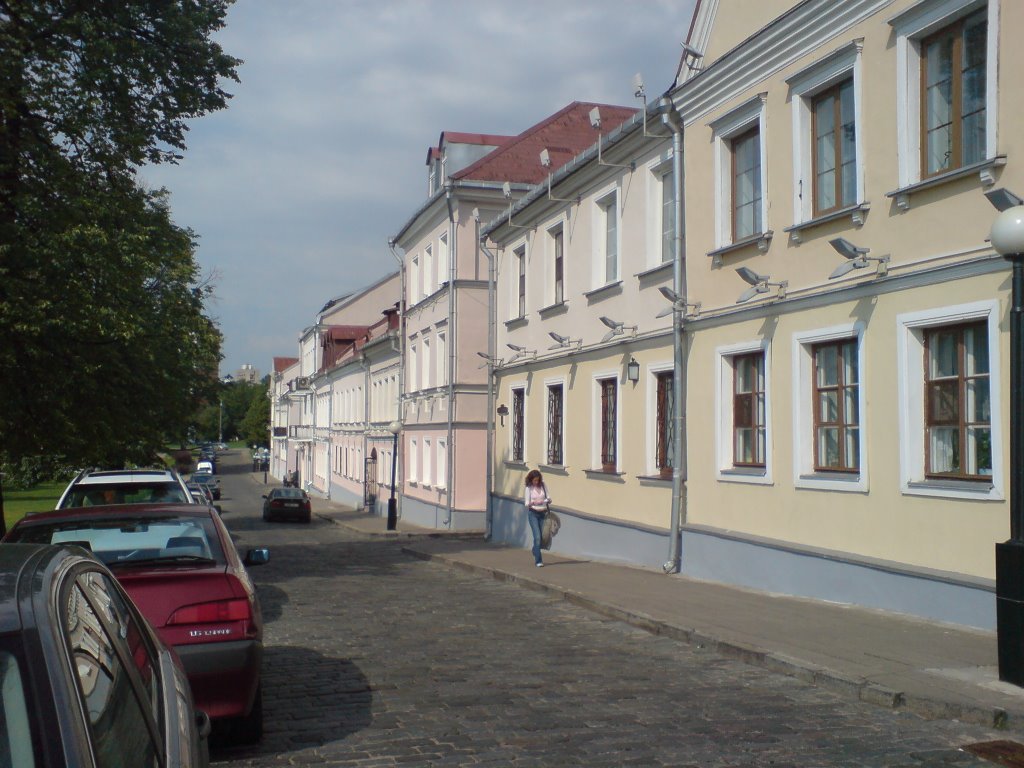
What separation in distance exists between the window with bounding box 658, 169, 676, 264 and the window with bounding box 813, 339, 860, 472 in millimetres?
4564

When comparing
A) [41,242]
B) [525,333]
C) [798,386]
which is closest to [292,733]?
[798,386]

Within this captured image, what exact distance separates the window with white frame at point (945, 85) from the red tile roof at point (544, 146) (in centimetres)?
2094

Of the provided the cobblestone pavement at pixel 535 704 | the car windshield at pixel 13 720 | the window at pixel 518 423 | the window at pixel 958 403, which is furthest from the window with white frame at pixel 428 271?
the car windshield at pixel 13 720

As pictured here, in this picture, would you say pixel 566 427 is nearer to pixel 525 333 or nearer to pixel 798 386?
pixel 525 333

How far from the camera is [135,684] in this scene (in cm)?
295

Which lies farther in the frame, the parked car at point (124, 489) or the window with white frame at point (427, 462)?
the window with white frame at point (427, 462)

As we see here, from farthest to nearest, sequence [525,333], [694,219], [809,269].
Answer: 1. [525,333]
2. [694,219]
3. [809,269]

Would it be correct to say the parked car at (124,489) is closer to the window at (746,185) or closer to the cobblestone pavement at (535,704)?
the cobblestone pavement at (535,704)

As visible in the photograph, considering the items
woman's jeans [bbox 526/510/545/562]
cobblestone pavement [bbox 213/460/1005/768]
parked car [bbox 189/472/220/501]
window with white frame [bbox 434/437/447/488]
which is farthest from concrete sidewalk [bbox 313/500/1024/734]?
parked car [bbox 189/472/220/501]

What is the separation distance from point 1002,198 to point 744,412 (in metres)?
5.91

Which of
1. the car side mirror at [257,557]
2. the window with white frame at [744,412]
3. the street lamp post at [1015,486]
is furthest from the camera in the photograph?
the window with white frame at [744,412]

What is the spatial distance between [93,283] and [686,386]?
8766mm

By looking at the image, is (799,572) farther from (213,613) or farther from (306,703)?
(213,613)

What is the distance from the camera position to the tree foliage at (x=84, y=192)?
14031 mm
